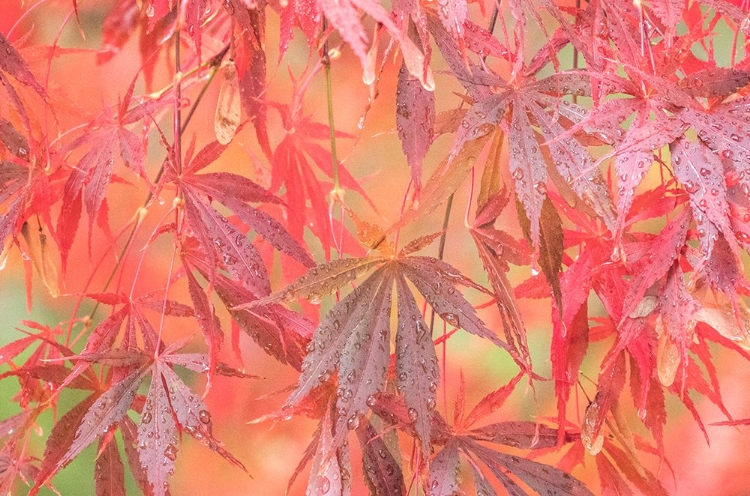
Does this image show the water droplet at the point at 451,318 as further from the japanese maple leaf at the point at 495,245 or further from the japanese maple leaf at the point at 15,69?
the japanese maple leaf at the point at 15,69

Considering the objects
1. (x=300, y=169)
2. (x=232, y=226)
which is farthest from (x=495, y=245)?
(x=300, y=169)

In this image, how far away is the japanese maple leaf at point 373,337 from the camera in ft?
1.19

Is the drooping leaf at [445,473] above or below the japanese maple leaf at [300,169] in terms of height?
below

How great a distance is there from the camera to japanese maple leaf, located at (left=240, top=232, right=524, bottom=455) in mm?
362

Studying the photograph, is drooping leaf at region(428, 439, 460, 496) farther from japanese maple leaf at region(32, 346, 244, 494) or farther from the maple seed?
the maple seed

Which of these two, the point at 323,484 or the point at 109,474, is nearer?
the point at 323,484

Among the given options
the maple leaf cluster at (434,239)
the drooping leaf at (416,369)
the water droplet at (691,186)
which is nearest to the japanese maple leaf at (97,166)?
the maple leaf cluster at (434,239)

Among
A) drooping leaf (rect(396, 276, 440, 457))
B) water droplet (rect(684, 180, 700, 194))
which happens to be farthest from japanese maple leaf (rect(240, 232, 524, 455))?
water droplet (rect(684, 180, 700, 194))

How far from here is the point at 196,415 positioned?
41 centimetres

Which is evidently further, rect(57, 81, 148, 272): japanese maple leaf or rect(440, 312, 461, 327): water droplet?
rect(57, 81, 148, 272): japanese maple leaf

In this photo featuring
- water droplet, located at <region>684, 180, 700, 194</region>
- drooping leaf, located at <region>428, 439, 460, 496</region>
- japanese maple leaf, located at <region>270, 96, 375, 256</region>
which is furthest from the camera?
japanese maple leaf, located at <region>270, 96, 375, 256</region>

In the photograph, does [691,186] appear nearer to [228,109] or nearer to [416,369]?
[416,369]

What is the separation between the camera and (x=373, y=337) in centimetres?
38

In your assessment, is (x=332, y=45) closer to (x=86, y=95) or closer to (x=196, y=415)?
(x=86, y=95)
